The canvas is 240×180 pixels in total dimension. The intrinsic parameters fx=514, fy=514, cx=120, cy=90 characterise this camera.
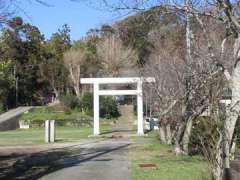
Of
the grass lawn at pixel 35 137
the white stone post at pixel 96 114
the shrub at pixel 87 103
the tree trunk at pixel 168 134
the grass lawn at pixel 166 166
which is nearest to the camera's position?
the grass lawn at pixel 166 166

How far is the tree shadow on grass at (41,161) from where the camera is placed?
15.7 metres

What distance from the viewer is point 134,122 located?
180 feet

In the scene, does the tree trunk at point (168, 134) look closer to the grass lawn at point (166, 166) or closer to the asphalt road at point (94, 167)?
the grass lawn at point (166, 166)

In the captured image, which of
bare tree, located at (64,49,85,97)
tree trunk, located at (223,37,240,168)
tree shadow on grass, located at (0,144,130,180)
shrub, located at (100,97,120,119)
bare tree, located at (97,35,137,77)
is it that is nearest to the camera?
tree trunk, located at (223,37,240,168)

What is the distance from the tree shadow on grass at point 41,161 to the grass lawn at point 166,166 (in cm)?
189

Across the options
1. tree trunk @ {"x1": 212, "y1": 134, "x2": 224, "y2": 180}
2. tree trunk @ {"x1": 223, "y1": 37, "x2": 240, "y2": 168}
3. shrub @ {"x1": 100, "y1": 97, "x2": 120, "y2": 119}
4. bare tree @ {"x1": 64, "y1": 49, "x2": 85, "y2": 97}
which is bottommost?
tree trunk @ {"x1": 212, "y1": 134, "x2": 224, "y2": 180}

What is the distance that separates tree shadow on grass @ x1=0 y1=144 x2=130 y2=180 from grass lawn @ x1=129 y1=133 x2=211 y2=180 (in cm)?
189

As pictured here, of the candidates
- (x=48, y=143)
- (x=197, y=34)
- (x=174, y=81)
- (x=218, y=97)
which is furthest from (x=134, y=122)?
(x=218, y=97)

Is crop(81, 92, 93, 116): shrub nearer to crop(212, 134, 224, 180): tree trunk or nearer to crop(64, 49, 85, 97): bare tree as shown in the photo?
crop(64, 49, 85, 97): bare tree

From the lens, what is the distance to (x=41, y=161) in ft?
62.9

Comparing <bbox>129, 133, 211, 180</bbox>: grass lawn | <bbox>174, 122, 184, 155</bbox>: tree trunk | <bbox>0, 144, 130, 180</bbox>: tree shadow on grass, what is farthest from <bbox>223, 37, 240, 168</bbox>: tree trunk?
<bbox>174, 122, 184, 155</bbox>: tree trunk

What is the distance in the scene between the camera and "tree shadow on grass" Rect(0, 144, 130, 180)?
616 inches

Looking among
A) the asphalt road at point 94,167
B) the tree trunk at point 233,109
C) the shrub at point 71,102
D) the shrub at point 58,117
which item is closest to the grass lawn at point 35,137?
the shrub at point 58,117

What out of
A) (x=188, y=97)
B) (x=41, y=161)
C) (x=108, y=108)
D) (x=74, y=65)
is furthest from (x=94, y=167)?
(x=74, y=65)
